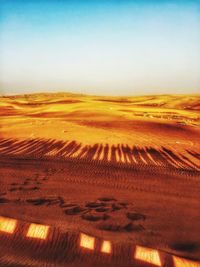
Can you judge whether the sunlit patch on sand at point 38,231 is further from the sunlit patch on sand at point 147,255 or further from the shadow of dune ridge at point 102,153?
the shadow of dune ridge at point 102,153

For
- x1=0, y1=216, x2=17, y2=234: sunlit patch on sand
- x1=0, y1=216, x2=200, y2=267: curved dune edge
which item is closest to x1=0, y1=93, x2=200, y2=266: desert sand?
x1=0, y1=216, x2=200, y2=267: curved dune edge

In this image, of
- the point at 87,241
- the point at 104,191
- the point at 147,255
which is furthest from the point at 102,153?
the point at 147,255

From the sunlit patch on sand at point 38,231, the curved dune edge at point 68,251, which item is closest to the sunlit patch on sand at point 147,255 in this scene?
the curved dune edge at point 68,251

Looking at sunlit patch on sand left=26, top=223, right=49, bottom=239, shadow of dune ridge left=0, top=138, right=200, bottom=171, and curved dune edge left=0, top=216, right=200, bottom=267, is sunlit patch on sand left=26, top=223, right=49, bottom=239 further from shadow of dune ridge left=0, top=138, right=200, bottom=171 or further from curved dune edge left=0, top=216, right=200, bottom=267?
shadow of dune ridge left=0, top=138, right=200, bottom=171

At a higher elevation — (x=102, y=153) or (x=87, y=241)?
(x=87, y=241)

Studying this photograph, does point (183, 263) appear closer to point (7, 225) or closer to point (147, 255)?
point (147, 255)

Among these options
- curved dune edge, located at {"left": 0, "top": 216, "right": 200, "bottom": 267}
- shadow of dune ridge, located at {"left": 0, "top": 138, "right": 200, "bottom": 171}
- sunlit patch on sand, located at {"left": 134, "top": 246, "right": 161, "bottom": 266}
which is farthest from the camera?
shadow of dune ridge, located at {"left": 0, "top": 138, "right": 200, "bottom": 171}

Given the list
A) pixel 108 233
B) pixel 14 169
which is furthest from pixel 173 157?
pixel 108 233
